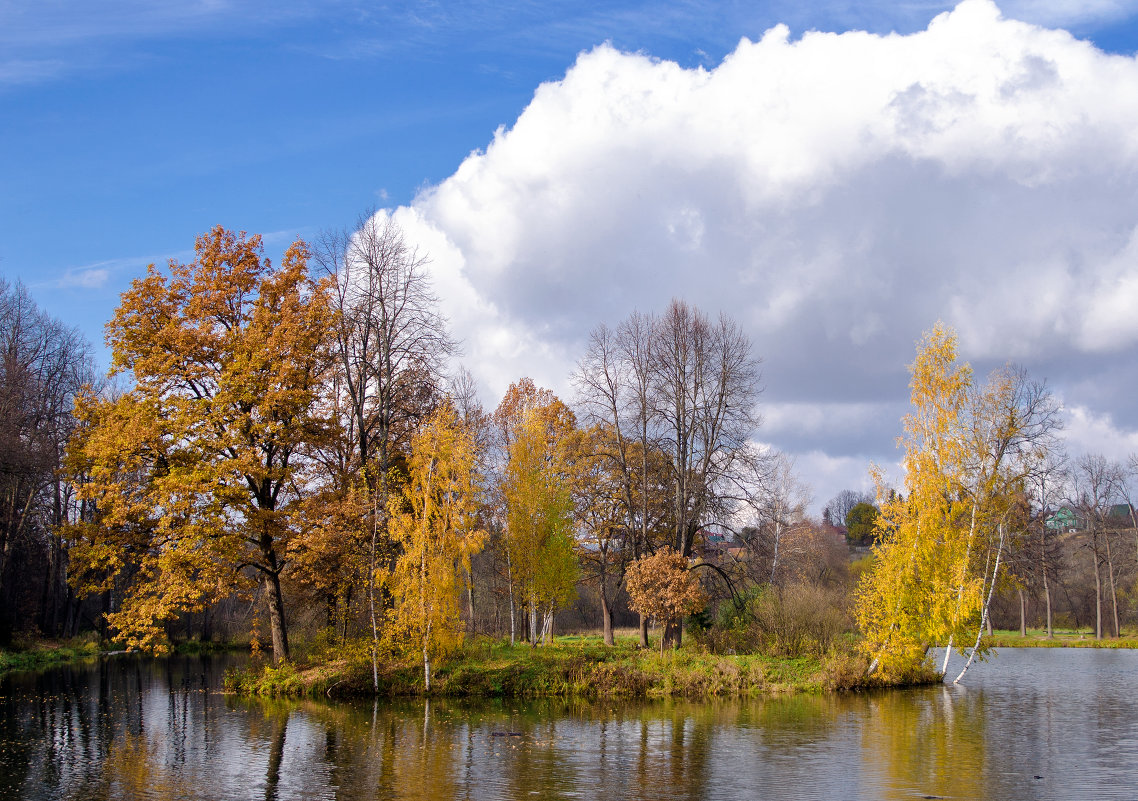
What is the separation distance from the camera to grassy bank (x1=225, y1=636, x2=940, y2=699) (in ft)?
95.8

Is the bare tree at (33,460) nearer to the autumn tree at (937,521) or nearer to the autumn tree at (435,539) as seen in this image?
the autumn tree at (435,539)

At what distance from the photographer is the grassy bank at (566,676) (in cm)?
2920

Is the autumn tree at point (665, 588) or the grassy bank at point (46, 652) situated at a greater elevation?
the autumn tree at point (665, 588)

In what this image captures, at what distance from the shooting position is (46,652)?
43.3 m

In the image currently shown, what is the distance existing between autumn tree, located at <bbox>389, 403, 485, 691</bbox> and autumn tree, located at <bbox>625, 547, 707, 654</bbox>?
23.9ft

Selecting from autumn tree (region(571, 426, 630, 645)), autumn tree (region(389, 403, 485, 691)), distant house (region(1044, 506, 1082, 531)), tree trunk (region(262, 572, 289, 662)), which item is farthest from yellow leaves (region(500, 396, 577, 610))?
distant house (region(1044, 506, 1082, 531))

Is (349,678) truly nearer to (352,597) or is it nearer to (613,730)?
(352,597)

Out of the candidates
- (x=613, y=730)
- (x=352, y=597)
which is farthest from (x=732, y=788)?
(x=352, y=597)

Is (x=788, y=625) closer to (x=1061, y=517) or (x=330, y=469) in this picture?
(x=330, y=469)

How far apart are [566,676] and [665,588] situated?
17.1 ft

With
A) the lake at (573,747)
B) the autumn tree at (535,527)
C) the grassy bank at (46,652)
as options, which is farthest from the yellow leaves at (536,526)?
the grassy bank at (46,652)

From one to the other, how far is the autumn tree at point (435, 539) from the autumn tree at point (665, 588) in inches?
287

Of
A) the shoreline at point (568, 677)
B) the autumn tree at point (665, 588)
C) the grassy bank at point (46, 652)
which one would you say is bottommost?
the grassy bank at point (46, 652)

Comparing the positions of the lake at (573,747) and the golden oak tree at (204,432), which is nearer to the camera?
the lake at (573,747)
